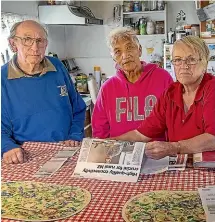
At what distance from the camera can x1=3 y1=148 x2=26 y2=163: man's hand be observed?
1.55m

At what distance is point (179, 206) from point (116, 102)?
36.5 inches

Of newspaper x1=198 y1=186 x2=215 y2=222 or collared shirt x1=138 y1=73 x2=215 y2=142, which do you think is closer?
newspaper x1=198 y1=186 x2=215 y2=222

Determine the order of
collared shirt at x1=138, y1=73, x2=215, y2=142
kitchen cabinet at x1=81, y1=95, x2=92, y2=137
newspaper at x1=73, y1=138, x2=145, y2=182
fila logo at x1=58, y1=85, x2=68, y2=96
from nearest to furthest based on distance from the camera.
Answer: newspaper at x1=73, y1=138, x2=145, y2=182 → collared shirt at x1=138, y1=73, x2=215, y2=142 → fila logo at x1=58, y1=85, x2=68, y2=96 → kitchen cabinet at x1=81, y1=95, x2=92, y2=137

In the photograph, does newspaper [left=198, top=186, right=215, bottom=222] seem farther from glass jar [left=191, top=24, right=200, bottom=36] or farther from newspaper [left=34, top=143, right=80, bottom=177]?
glass jar [left=191, top=24, right=200, bottom=36]

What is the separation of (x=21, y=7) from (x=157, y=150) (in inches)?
99.1

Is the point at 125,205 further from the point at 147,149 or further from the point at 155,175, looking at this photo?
the point at 147,149

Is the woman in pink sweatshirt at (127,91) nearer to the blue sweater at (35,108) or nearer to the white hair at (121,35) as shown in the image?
the white hair at (121,35)

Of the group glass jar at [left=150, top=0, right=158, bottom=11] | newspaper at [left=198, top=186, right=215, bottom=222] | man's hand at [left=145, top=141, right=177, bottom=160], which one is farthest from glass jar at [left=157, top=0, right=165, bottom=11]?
newspaper at [left=198, top=186, right=215, bottom=222]

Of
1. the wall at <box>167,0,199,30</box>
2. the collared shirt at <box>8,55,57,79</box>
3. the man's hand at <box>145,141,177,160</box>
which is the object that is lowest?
the man's hand at <box>145,141,177,160</box>

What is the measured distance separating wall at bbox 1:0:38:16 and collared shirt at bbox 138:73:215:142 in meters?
1.98

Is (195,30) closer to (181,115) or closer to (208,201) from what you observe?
(181,115)

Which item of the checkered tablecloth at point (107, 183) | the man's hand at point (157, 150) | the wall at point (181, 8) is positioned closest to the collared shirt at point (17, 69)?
the checkered tablecloth at point (107, 183)

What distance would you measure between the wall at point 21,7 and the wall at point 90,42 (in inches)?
23.0

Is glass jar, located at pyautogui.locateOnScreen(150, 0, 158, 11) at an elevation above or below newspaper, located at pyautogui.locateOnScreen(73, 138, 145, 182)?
above
